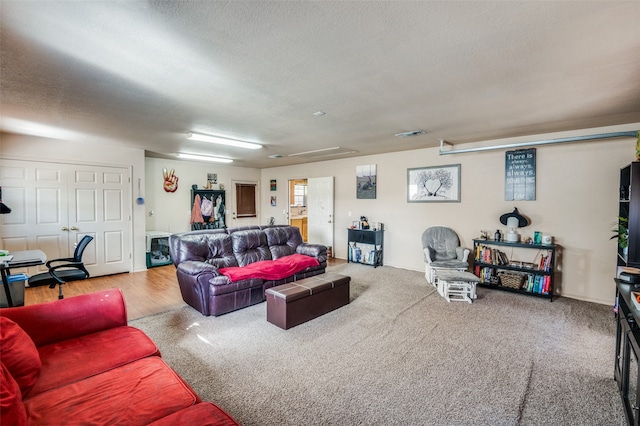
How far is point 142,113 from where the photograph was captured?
131 inches

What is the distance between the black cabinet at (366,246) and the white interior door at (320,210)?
2.64ft

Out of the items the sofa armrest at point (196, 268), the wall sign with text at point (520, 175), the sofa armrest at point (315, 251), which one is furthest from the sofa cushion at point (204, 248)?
the wall sign with text at point (520, 175)

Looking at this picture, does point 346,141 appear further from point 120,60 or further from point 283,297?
point 120,60

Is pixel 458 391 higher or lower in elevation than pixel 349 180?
lower

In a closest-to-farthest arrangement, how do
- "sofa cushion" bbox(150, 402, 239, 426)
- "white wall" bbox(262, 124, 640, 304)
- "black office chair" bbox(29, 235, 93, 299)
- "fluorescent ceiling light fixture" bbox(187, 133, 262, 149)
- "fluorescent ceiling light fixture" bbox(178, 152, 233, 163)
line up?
"sofa cushion" bbox(150, 402, 239, 426)
"black office chair" bbox(29, 235, 93, 299)
"white wall" bbox(262, 124, 640, 304)
"fluorescent ceiling light fixture" bbox(187, 133, 262, 149)
"fluorescent ceiling light fixture" bbox(178, 152, 233, 163)

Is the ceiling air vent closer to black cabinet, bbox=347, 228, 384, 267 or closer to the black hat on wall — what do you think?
the black hat on wall

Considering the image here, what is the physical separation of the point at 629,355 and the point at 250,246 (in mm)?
4253

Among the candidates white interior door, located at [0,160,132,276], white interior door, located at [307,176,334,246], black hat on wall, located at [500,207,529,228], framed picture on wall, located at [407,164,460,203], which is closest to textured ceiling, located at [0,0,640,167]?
white interior door, located at [0,160,132,276]

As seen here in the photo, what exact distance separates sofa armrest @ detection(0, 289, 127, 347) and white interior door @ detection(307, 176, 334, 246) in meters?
5.24

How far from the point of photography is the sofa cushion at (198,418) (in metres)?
1.21

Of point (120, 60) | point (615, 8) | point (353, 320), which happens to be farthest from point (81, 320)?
point (615, 8)

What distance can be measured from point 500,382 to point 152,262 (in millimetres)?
6292

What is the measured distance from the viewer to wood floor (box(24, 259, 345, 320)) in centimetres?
387

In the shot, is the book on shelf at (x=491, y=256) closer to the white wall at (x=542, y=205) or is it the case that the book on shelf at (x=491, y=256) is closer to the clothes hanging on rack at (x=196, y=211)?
the white wall at (x=542, y=205)
